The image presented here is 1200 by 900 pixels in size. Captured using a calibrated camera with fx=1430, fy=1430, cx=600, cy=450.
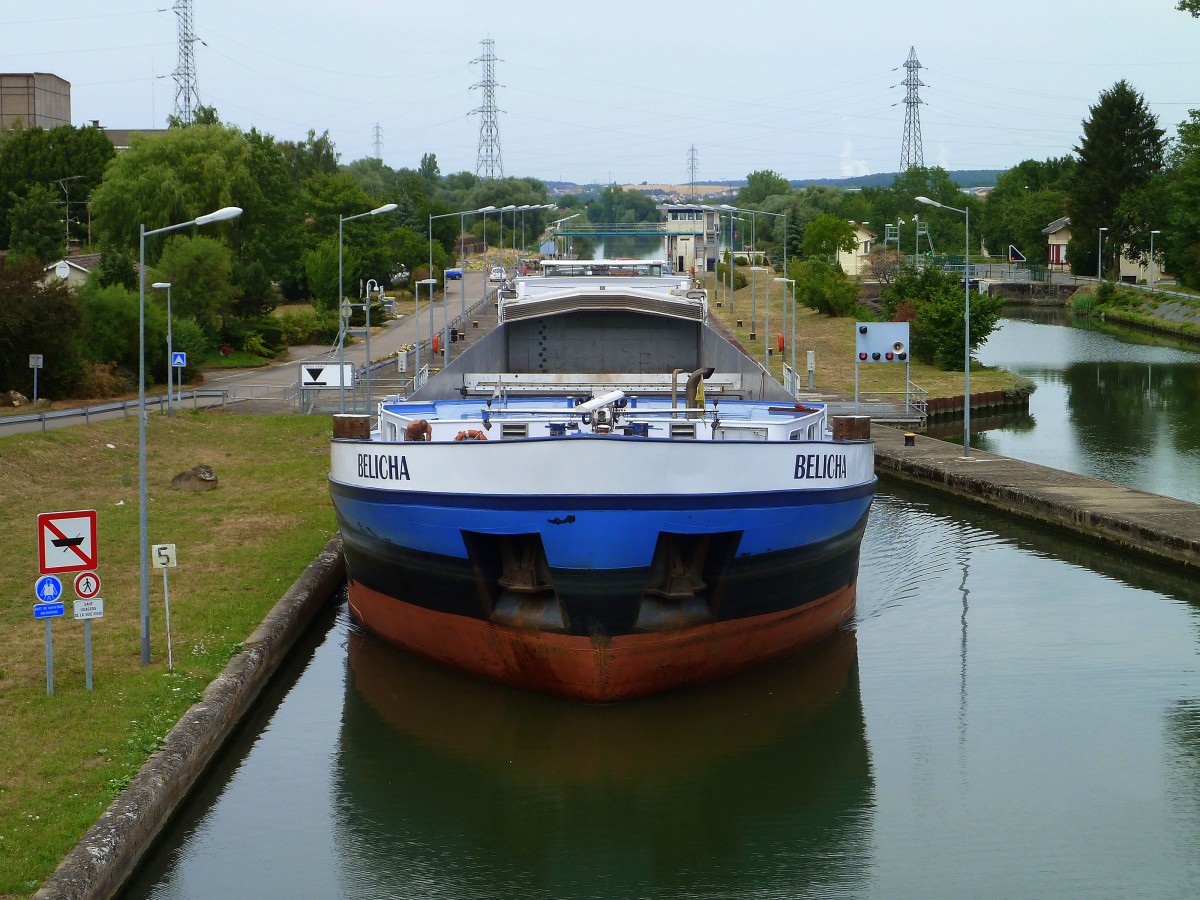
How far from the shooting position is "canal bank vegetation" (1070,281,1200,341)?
7381 cm

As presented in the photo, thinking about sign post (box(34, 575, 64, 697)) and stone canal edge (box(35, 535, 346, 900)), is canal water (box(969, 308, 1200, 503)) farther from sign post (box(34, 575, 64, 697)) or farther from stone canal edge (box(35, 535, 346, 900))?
sign post (box(34, 575, 64, 697))

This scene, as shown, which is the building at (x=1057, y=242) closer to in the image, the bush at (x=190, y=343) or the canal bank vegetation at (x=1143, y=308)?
the canal bank vegetation at (x=1143, y=308)

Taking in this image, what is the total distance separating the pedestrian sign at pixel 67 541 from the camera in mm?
13039

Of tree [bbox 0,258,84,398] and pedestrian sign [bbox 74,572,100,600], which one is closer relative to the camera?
pedestrian sign [bbox 74,572,100,600]

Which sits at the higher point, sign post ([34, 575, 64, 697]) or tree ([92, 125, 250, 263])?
tree ([92, 125, 250, 263])

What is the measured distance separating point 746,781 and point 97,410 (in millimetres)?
26835

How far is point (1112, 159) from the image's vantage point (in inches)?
3885

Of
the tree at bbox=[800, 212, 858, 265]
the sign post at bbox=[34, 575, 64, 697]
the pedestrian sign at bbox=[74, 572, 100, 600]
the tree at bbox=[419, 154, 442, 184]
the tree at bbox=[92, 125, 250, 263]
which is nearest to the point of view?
the sign post at bbox=[34, 575, 64, 697]

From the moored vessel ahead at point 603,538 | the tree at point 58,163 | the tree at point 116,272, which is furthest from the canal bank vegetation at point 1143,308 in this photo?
the moored vessel ahead at point 603,538

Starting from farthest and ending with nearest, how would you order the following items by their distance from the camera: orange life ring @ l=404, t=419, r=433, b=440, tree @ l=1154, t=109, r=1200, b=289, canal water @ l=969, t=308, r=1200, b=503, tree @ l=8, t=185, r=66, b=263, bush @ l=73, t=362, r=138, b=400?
tree @ l=1154, t=109, r=1200, b=289
tree @ l=8, t=185, r=66, b=263
bush @ l=73, t=362, r=138, b=400
canal water @ l=969, t=308, r=1200, b=503
orange life ring @ l=404, t=419, r=433, b=440

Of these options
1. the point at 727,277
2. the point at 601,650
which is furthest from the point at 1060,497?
the point at 727,277

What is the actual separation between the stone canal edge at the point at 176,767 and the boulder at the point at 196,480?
9.13 metres

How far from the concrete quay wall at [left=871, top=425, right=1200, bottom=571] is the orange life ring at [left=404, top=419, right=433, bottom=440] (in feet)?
39.8

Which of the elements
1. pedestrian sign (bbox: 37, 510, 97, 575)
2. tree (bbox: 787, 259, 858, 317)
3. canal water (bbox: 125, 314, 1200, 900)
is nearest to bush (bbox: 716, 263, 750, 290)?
tree (bbox: 787, 259, 858, 317)
